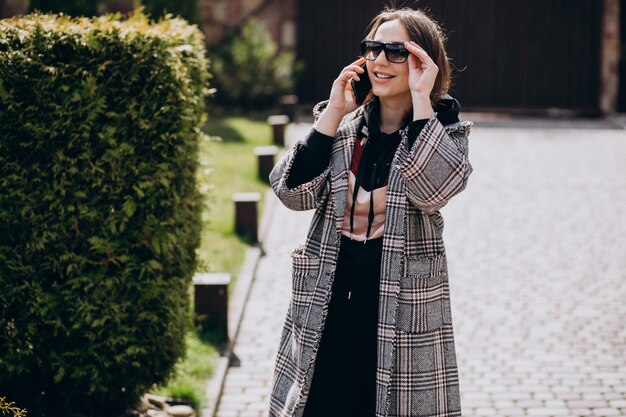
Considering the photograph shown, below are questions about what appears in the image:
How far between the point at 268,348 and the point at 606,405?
2260 millimetres

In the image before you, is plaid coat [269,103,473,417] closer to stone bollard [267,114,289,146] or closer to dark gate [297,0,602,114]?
stone bollard [267,114,289,146]

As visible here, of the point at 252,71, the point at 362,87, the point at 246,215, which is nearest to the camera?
the point at 362,87

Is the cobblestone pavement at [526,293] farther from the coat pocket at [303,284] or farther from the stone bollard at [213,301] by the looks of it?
the coat pocket at [303,284]

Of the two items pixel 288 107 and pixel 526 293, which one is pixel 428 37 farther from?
pixel 288 107

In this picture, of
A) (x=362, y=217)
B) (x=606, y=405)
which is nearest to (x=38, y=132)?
(x=362, y=217)

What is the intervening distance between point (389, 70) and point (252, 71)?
1419 centimetres

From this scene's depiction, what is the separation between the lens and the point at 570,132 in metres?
16.1

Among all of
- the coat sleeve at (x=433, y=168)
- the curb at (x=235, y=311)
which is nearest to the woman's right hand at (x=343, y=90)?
the coat sleeve at (x=433, y=168)

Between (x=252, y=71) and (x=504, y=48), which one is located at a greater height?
(x=504, y=48)

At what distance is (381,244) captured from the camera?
139 inches

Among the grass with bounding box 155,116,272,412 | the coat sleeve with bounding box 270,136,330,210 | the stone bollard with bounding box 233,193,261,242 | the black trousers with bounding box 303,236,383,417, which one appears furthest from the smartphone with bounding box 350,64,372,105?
the stone bollard with bounding box 233,193,261,242

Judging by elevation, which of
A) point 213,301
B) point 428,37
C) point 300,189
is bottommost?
point 213,301

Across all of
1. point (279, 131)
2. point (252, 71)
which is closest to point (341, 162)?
point (279, 131)

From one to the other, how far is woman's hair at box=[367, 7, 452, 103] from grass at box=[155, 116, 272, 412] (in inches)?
73.0
